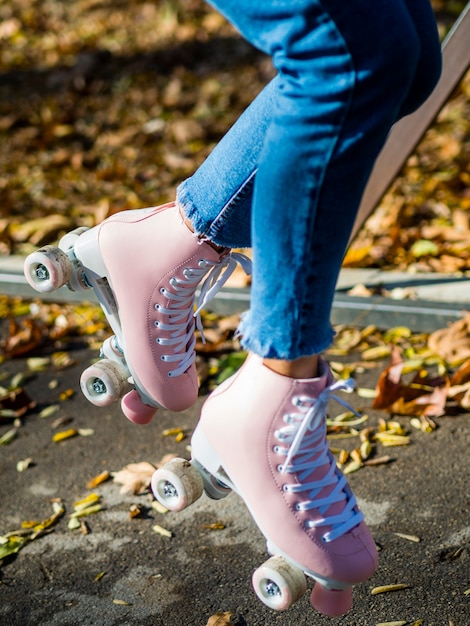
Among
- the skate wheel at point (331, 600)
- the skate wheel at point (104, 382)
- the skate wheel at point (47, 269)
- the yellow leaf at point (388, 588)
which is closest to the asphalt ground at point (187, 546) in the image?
the yellow leaf at point (388, 588)

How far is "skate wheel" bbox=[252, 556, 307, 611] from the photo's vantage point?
1.41 metres

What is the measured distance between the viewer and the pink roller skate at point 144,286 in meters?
1.63

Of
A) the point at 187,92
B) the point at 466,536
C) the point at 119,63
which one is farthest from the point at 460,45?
the point at 119,63

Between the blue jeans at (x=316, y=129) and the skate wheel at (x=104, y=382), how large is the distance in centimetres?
48

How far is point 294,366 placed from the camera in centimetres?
137

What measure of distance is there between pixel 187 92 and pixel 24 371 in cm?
378

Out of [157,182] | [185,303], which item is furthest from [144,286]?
[157,182]

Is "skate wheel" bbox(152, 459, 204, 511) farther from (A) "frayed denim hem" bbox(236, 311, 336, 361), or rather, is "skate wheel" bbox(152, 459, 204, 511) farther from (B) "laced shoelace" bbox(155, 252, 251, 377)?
(A) "frayed denim hem" bbox(236, 311, 336, 361)

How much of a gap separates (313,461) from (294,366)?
184 millimetres

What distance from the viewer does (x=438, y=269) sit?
136 inches

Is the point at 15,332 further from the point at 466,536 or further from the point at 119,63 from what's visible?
the point at 119,63

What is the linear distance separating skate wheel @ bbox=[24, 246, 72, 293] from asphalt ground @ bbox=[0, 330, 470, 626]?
0.70 metres

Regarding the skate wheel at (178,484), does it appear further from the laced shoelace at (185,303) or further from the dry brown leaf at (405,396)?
the dry brown leaf at (405,396)

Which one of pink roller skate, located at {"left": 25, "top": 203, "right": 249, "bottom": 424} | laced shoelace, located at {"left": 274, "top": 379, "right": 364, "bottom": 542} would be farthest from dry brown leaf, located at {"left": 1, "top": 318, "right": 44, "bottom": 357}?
laced shoelace, located at {"left": 274, "top": 379, "right": 364, "bottom": 542}
